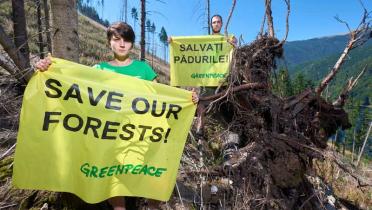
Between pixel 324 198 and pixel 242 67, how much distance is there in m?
2.39

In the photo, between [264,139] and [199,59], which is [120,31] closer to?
[264,139]

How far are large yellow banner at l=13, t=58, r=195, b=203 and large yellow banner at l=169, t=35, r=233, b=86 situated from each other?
3729 mm

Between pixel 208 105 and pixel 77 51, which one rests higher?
pixel 77 51

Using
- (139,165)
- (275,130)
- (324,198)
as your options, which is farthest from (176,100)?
(324,198)

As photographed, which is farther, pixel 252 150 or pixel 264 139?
pixel 264 139

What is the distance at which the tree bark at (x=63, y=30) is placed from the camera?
399 cm

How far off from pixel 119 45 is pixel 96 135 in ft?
2.82

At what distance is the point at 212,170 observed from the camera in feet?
15.5

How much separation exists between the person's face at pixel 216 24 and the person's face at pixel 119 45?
3420mm

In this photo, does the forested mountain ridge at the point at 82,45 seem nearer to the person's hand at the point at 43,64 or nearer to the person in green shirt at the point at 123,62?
the person in green shirt at the point at 123,62

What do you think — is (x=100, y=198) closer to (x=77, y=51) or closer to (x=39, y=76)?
(x=39, y=76)

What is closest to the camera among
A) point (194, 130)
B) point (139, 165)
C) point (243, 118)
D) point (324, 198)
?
point (139, 165)

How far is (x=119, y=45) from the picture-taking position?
337cm

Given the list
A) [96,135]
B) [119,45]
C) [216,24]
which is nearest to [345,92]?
[216,24]
